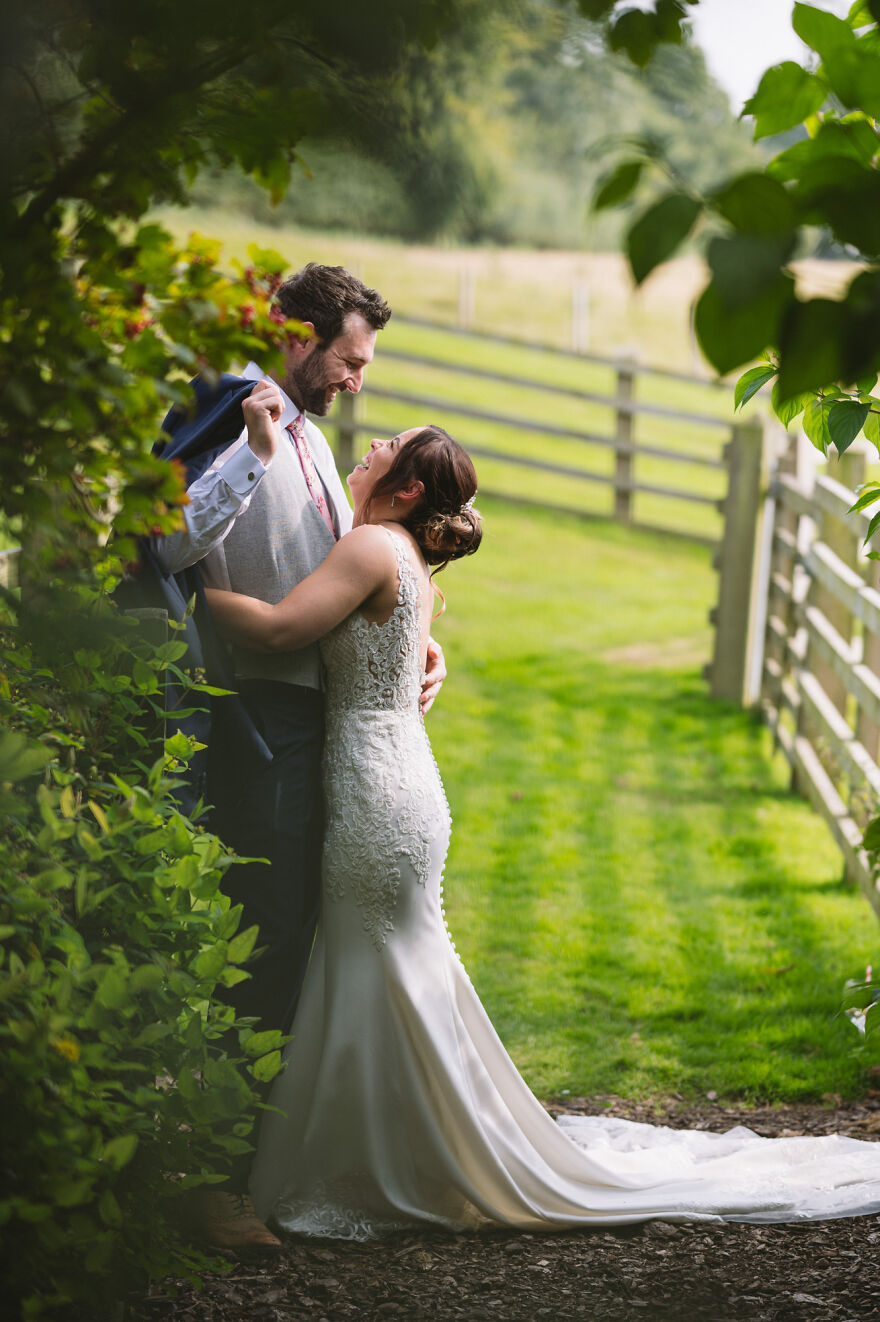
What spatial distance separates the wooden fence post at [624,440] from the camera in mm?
13062

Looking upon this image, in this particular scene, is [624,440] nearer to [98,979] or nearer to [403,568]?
[403,568]

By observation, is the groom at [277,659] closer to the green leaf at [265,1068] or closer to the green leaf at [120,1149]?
the green leaf at [265,1068]

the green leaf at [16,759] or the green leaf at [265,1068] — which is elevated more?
the green leaf at [16,759]

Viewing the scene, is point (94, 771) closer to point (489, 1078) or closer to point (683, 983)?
point (489, 1078)

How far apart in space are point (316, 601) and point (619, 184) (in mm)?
1715

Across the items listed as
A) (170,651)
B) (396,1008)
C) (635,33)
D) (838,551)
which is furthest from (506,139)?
(635,33)

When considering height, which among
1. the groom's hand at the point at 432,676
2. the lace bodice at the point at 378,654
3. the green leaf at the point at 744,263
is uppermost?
the green leaf at the point at 744,263

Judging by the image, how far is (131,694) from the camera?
2.54 m

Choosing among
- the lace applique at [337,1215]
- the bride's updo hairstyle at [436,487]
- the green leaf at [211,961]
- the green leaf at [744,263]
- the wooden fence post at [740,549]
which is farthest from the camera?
the wooden fence post at [740,549]

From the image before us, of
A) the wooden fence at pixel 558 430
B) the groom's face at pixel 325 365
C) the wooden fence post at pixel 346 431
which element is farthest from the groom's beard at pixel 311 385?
the wooden fence post at pixel 346 431

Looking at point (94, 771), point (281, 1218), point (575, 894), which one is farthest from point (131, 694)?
point (575, 894)

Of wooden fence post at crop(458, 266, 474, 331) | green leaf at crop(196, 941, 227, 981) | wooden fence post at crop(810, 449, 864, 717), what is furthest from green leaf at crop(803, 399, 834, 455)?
wooden fence post at crop(458, 266, 474, 331)

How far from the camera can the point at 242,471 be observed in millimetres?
2809

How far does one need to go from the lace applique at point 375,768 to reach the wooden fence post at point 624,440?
402 inches
